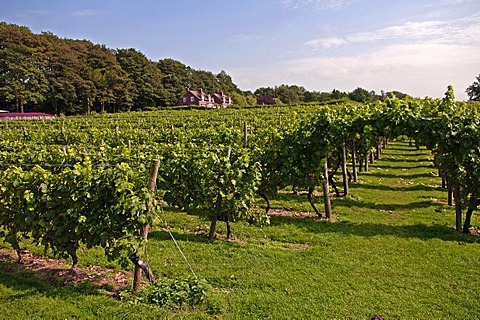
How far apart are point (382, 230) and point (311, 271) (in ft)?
9.10

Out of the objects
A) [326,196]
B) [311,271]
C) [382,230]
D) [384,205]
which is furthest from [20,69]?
[311,271]

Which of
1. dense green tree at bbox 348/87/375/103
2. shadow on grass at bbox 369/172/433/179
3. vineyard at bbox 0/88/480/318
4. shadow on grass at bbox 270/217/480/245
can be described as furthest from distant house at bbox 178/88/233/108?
shadow on grass at bbox 270/217/480/245

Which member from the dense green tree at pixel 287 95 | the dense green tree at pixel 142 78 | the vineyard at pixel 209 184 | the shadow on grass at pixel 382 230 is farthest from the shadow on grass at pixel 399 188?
the dense green tree at pixel 287 95

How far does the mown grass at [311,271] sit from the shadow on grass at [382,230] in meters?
0.02

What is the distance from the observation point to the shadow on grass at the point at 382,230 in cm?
711

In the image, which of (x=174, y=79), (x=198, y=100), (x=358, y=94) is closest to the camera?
(x=358, y=94)

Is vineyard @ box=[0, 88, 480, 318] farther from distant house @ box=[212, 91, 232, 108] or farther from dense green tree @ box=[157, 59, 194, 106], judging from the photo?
distant house @ box=[212, 91, 232, 108]

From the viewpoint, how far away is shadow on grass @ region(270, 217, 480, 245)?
23.3 ft

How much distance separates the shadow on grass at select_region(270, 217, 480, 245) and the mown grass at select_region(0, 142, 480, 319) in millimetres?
21

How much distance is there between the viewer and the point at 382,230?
24.6ft

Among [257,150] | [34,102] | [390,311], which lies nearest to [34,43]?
[34,102]

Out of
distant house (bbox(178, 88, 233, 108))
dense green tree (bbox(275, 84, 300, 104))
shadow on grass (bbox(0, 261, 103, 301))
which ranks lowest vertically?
shadow on grass (bbox(0, 261, 103, 301))

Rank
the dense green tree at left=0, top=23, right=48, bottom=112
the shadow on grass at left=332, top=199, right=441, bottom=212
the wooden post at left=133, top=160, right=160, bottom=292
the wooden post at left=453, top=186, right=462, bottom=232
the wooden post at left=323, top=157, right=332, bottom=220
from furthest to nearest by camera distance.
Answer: the dense green tree at left=0, top=23, right=48, bottom=112 < the shadow on grass at left=332, top=199, right=441, bottom=212 < the wooden post at left=323, top=157, right=332, bottom=220 < the wooden post at left=453, top=186, right=462, bottom=232 < the wooden post at left=133, top=160, right=160, bottom=292

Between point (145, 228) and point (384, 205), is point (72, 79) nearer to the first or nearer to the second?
point (384, 205)
